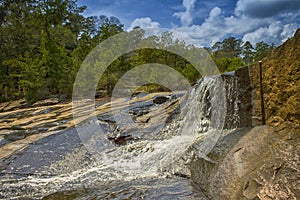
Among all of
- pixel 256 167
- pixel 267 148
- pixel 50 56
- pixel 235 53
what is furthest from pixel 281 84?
pixel 235 53

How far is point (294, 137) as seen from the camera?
2.74 metres

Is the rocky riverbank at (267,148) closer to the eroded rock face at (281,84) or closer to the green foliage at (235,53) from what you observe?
the eroded rock face at (281,84)

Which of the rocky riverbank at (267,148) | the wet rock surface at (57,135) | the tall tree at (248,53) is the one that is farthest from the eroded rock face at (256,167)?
the tall tree at (248,53)

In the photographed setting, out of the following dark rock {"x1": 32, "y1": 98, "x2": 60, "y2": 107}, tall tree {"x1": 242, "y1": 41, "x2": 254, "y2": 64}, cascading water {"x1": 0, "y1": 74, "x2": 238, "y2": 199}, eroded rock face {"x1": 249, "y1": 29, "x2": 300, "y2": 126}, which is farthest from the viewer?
tall tree {"x1": 242, "y1": 41, "x2": 254, "y2": 64}

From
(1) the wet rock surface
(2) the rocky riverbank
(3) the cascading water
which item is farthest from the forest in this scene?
(2) the rocky riverbank

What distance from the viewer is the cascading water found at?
3605 millimetres

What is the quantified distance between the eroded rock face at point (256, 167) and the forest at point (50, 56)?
14121mm

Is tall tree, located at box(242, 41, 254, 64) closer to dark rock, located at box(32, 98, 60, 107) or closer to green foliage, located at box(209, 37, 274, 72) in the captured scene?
green foliage, located at box(209, 37, 274, 72)

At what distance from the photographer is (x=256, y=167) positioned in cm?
266

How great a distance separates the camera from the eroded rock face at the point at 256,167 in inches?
90.9

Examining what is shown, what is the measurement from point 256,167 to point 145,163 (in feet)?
8.19

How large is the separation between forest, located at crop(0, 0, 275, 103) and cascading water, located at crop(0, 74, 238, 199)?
37.8ft

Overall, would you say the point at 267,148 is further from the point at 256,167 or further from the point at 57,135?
the point at 57,135

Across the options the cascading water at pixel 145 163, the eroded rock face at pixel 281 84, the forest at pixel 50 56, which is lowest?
the cascading water at pixel 145 163
